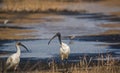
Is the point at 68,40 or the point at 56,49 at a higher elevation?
the point at 56,49

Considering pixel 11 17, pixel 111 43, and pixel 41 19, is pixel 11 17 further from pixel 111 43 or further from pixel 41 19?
pixel 111 43

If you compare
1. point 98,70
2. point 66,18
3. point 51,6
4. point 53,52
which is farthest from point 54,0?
point 98,70

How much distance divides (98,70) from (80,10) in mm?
27775

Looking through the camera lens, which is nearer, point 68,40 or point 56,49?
point 56,49

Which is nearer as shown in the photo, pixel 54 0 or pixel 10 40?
pixel 10 40

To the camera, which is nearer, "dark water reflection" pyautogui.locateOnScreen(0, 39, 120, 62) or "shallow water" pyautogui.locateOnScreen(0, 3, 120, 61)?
"dark water reflection" pyautogui.locateOnScreen(0, 39, 120, 62)

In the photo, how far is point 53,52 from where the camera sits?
815 inches

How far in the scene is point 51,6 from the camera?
43.6 meters

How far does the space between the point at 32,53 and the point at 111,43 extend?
175 inches

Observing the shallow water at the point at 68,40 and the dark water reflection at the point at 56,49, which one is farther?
the shallow water at the point at 68,40

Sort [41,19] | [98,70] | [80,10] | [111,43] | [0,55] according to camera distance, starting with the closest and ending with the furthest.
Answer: [98,70]
[0,55]
[111,43]
[41,19]
[80,10]

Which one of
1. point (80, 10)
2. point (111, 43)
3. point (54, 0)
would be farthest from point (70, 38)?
point (54, 0)

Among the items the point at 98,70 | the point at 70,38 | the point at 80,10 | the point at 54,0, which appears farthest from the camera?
the point at 54,0

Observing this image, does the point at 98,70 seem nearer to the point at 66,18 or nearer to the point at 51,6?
the point at 66,18
